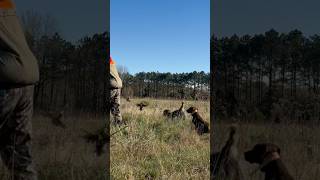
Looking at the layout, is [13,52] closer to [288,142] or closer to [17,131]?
[17,131]

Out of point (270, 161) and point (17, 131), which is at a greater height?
point (17, 131)

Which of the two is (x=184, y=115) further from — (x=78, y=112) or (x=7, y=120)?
(x=7, y=120)

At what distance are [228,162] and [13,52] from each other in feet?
6.27

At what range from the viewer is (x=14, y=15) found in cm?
345

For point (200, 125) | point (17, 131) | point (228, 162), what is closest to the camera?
point (17, 131)

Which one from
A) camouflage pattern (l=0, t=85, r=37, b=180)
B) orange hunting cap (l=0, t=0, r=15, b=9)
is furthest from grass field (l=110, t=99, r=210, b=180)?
orange hunting cap (l=0, t=0, r=15, b=9)

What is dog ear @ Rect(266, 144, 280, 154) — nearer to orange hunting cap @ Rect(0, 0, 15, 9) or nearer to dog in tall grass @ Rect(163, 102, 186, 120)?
orange hunting cap @ Rect(0, 0, 15, 9)

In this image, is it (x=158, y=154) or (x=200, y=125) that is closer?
(x=158, y=154)

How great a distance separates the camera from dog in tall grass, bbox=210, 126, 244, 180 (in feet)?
14.0

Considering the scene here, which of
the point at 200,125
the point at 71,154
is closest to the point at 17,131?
the point at 71,154

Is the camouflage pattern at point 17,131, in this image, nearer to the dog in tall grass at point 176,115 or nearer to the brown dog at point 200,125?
the brown dog at point 200,125

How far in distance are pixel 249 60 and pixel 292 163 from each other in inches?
34.2

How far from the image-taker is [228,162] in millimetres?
4309

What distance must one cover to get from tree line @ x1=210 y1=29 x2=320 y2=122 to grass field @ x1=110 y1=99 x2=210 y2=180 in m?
1.65
